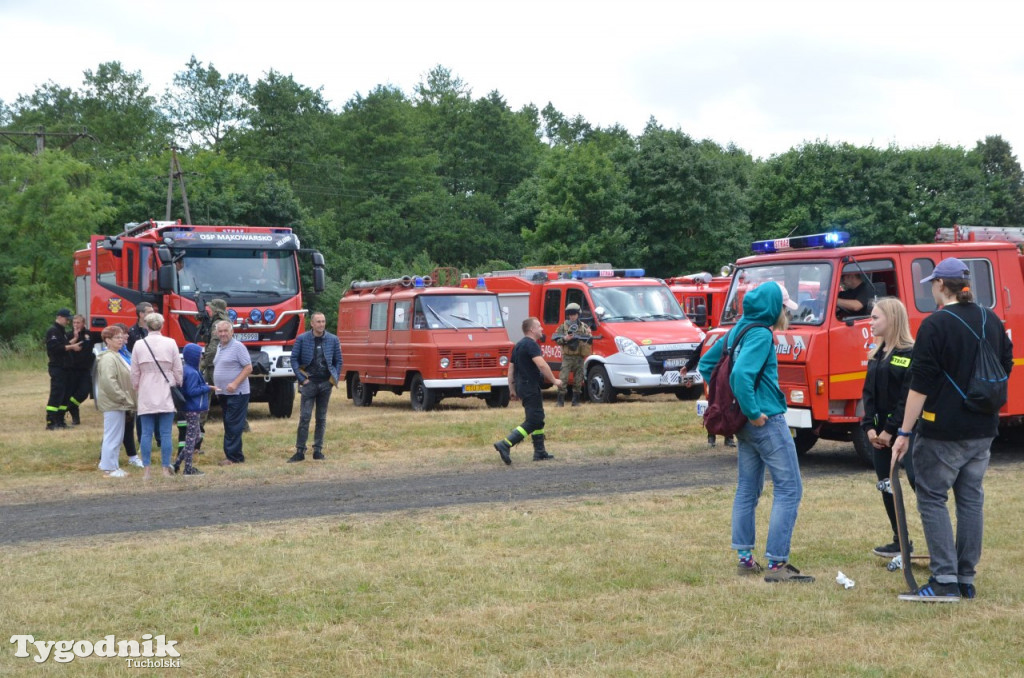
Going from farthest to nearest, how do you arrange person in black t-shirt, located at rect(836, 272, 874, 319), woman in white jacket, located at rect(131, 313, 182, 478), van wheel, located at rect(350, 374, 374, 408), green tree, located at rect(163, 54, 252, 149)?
green tree, located at rect(163, 54, 252, 149)
van wheel, located at rect(350, 374, 374, 408)
woman in white jacket, located at rect(131, 313, 182, 478)
person in black t-shirt, located at rect(836, 272, 874, 319)

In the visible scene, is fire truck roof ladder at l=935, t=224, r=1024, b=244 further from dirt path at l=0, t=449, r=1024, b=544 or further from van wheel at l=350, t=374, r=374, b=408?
van wheel at l=350, t=374, r=374, b=408

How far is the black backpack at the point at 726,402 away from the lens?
7094 millimetres

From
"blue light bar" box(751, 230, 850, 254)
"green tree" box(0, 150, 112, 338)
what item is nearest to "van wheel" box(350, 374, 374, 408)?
"blue light bar" box(751, 230, 850, 254)

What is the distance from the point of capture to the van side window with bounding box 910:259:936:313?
1246 cm

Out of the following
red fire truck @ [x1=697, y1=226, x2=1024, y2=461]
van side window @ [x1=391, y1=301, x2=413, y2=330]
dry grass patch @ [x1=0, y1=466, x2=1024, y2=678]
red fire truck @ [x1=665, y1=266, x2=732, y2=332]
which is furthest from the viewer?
red fire truck @ [x1=665, y1=266, x2=732, y2=332]

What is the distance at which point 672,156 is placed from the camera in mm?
49719

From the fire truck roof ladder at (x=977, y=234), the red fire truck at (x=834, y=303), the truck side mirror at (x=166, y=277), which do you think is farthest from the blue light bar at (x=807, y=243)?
the truck side mirror at (x=166, y=277)

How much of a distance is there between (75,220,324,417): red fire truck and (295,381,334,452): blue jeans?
190 inches

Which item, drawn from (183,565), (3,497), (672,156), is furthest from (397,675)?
(672,156)

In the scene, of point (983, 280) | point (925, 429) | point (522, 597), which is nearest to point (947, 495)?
point (925, 429)

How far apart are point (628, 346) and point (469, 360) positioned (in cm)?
305

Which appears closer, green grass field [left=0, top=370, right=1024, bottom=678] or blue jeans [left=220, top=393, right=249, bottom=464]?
green grass field [left=0, top=370, right=1024, bottom=678]

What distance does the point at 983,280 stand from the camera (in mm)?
12844

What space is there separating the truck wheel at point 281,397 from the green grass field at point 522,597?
10.5 m
